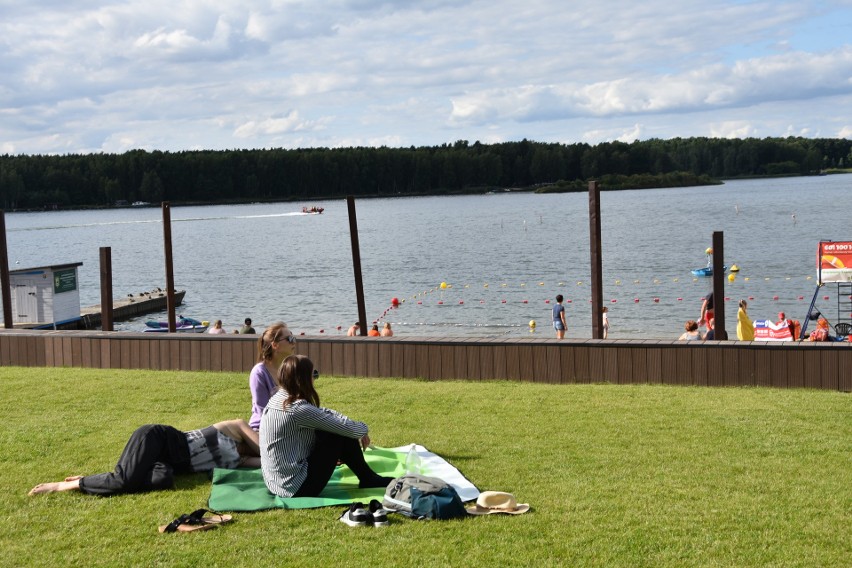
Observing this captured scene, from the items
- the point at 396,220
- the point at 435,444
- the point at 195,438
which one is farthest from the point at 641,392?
the point at 396,220

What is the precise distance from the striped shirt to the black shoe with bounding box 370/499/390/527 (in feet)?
2.00

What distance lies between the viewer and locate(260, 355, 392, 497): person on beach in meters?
6.80

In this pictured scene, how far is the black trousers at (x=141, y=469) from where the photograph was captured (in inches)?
275

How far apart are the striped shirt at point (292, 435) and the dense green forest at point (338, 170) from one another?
123528 millimetres

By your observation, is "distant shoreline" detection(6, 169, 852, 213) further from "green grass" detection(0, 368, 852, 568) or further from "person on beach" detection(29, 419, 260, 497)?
"person on beach" detection(29, 419, 260, 497)

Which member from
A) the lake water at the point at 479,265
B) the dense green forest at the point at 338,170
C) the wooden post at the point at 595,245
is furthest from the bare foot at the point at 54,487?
the dense green forest at the point at 338,170

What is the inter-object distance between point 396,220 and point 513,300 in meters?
87.7

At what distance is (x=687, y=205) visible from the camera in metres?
129

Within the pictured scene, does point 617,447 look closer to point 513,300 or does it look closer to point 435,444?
point 435,444

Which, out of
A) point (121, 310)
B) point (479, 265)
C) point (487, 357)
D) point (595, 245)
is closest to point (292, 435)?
point (487, 357)

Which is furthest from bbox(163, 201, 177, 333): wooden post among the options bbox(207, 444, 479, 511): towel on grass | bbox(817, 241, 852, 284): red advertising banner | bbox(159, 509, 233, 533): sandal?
bbox(817, 241, 852, 284): red advertising banner

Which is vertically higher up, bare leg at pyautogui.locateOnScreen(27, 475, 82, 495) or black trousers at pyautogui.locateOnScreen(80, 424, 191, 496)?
black trousers at pyautogui.locateOnScreen(80, 424, 191, 496)

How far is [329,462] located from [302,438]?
25cm

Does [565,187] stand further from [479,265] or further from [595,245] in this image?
[595,245]
